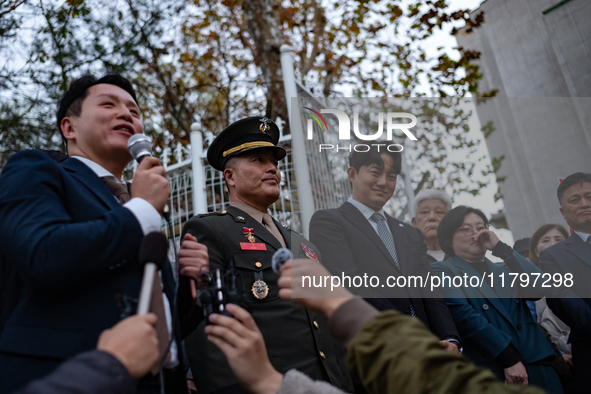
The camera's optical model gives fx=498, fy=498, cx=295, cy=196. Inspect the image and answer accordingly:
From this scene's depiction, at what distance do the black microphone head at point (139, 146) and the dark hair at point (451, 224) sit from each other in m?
1.93

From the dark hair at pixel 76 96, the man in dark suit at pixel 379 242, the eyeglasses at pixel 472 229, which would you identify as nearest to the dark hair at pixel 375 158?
the man in dark suit at pixel 379 242

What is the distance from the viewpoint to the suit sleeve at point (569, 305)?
2.87 meters

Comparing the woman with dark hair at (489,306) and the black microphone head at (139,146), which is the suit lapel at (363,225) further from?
the black microphone head at (139,146)

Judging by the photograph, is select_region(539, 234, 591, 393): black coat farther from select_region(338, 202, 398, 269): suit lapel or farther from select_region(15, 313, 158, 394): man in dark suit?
select_region(15, 313, 158, 394): man in dark suit

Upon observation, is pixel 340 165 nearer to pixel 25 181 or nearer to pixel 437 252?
pixel 437 252

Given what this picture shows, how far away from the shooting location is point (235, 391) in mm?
2080

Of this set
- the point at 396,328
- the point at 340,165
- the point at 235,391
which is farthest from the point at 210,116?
the point at 396,328

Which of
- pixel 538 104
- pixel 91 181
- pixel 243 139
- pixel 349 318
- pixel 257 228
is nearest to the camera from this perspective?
pixel 349 318

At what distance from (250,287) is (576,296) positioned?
1.93 m

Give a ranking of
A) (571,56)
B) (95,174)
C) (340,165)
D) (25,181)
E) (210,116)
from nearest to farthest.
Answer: (25,181), (95,174), (340,165), (571,56), (210,116)

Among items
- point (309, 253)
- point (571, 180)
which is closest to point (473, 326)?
point (571, 180)

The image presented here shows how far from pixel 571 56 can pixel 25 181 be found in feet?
12.1

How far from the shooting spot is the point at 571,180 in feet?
9.72

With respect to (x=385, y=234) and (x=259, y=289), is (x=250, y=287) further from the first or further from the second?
(x=385, y=234)
